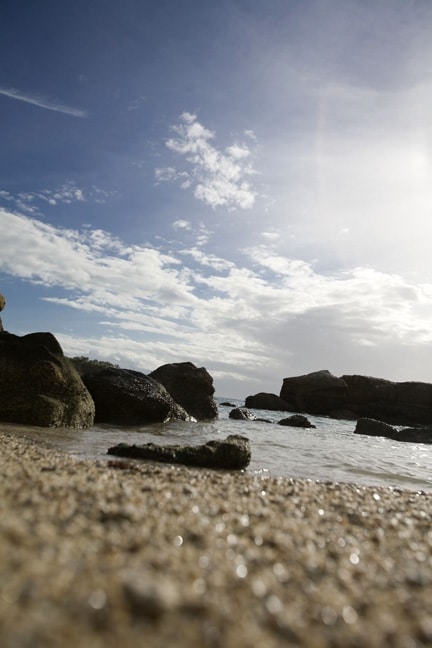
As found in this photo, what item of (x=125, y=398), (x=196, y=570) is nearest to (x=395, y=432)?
(x=125, y=398)

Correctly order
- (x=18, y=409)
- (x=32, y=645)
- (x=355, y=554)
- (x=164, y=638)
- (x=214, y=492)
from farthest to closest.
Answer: (x=18, y=409) < (x=214, y=492) < (x=355, y=554) < (x=164, y=638) < (x=32, y=645)

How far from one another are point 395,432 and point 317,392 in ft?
119

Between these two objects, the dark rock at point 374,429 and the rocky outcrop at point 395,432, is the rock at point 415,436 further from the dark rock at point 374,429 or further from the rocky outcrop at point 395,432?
the dark rock at point 374,429

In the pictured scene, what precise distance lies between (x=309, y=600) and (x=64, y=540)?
1.72m

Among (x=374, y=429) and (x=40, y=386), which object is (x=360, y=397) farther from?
(x=40, y=386)

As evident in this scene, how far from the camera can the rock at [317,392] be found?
6303 centimetres

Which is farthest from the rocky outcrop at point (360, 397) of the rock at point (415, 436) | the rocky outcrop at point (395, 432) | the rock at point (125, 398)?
the rock at point (125, 398)

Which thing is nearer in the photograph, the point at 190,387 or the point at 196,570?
the point at 196,570

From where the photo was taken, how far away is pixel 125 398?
18.3m

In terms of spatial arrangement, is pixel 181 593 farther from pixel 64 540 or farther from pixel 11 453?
pixel 11 453

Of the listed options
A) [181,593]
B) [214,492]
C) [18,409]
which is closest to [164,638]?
[181,593]

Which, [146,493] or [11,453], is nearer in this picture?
[146,493]

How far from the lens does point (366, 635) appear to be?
2379mm

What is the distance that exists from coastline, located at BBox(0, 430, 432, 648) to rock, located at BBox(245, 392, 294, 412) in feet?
199
